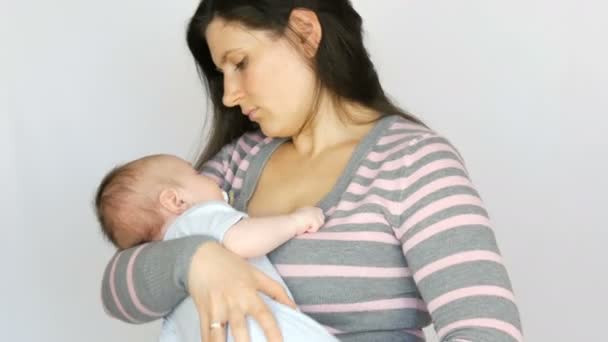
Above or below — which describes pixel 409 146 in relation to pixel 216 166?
above

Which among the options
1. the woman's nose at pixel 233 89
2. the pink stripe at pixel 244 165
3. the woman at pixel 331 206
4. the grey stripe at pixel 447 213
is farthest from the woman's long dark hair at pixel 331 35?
the grey stripe at pixel 447 213

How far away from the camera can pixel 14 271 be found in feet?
7.32

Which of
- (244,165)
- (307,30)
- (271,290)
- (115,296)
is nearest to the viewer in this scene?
(271,290)

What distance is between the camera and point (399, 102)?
2256 millimetres

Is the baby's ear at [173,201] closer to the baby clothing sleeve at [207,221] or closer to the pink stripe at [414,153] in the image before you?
the baby clothing sleeve at [207,221]

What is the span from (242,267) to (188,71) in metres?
1.16

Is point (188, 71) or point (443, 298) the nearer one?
point (443, 298)

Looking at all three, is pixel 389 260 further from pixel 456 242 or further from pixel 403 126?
pixel 403 126

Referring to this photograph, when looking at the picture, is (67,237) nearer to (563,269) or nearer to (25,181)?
(25,181)

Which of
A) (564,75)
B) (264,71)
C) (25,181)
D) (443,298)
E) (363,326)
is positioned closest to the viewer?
(443,298)

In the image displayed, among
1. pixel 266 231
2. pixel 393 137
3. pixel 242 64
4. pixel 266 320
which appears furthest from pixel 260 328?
pixel 242 64

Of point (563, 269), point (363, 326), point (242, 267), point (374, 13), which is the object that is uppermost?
point (374, 13)

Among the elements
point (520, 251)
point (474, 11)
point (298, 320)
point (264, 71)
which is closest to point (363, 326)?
point (298, 320)

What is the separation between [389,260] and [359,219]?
0.08 meters
